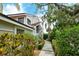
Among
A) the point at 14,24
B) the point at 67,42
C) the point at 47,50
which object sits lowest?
the point at 47,50

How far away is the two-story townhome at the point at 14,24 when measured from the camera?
236 cm

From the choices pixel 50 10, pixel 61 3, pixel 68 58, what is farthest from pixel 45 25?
pixel 68 58

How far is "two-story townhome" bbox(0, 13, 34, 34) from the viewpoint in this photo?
2355mm

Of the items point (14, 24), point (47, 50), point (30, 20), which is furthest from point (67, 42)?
point (14, 24)

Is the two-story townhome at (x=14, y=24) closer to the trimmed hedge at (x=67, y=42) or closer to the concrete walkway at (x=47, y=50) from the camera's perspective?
the concrete walkway at (x=47, y=50)

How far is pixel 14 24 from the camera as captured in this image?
2.38m

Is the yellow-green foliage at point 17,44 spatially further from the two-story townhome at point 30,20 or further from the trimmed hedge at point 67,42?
the trimmed hedge at point 67,42

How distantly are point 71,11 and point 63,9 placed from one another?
0.11 m

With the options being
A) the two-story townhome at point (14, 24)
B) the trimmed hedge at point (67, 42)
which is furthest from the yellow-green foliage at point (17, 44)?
the trimmed hedge at point (67, 42)

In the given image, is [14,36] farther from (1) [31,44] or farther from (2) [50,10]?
(2) [50,10]

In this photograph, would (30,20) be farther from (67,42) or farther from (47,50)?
(67,42)

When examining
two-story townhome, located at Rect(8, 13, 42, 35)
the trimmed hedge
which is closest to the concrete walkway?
the trimmed hedge

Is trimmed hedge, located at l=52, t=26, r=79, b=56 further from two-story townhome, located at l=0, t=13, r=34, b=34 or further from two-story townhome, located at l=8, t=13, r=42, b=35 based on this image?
two-story townhome, located at l=0, t=13, r=34, b=34

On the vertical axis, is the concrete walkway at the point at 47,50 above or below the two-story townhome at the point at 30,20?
below
